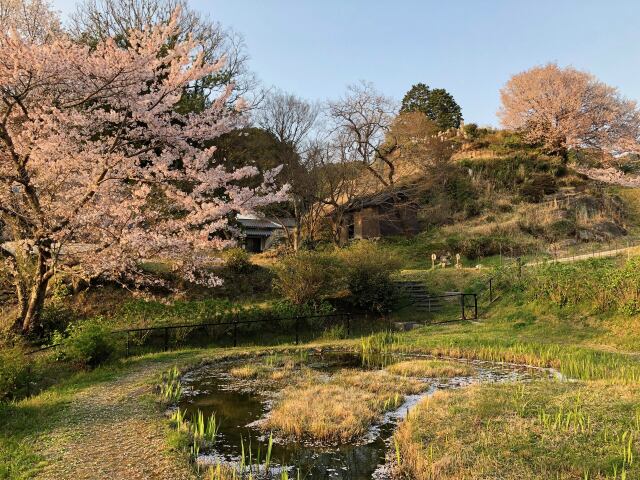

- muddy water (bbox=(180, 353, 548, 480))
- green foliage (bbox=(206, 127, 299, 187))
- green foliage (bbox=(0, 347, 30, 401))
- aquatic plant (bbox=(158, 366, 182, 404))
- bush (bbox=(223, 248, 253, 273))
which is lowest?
muddy water (bbox=(180, 353, 548, 480))

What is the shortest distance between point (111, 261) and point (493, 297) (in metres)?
14.8

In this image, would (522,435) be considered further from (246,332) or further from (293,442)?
(246,332)

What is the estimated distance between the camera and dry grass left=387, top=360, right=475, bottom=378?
33.4ft

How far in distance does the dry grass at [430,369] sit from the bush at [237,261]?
39.4ft

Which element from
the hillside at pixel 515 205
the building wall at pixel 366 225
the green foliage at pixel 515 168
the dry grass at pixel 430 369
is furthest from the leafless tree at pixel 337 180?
the dry grass at pixel 430 369

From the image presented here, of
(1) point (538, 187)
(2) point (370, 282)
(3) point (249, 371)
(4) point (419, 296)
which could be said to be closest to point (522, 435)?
(3) point (249, 371)

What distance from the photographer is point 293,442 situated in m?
6.50

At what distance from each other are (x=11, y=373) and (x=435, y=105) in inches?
2066

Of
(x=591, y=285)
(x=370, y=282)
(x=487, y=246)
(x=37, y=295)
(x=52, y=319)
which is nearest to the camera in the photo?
(x=37, y=295)

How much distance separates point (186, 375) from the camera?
10664 mm

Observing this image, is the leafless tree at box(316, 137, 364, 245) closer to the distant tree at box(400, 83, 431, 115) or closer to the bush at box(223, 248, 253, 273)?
the bush at box(223, 248, 253, 273)

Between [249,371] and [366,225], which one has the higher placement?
[366,225]

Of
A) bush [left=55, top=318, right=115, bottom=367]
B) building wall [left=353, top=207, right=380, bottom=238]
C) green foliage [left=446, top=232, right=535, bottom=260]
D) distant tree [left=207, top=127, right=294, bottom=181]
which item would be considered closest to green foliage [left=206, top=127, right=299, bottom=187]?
distant tree [left=207, top=127, right=294, bottom=181]

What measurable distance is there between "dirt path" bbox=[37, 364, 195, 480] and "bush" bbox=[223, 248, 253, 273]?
42.9 ft
